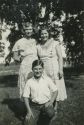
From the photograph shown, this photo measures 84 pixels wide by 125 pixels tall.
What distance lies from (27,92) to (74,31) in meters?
13.2

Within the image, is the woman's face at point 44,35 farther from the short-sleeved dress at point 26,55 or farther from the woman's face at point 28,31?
the short-sleeved dress at point 26,55

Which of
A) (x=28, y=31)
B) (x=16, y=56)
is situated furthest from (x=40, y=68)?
(x=16, y=56)

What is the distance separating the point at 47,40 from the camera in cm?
784

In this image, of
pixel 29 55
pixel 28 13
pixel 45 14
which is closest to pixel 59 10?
pixel 45 14

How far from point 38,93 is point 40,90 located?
6 cm

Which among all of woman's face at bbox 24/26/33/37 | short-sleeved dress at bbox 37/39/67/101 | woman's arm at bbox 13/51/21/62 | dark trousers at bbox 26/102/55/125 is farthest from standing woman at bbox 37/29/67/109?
dark trousers at bbox 26/102/55/125

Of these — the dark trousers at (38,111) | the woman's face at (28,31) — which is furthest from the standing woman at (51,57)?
the dark trousers at (38,111)

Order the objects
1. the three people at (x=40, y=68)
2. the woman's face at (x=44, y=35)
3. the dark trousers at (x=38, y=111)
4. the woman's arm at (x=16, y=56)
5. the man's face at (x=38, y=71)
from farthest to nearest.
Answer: the woman's arm at (x=16, y=56) < the woman's face at (x=44, y=35) < the three people at (x=40, y=68) < the man's face at (x=38, y=71) < the dark trousers at (x=38, y=111)

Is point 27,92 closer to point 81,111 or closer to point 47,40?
point 47,40

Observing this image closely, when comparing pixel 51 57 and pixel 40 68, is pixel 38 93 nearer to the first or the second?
pixel 40 68

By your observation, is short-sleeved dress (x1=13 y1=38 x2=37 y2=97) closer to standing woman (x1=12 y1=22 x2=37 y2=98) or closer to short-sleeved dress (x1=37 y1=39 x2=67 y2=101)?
standing woman (x1=12 y1=22 x2=37 y2=98)

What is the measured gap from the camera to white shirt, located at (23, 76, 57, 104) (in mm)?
6449

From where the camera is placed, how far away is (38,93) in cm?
647

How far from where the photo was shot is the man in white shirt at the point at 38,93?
6.38 metres
